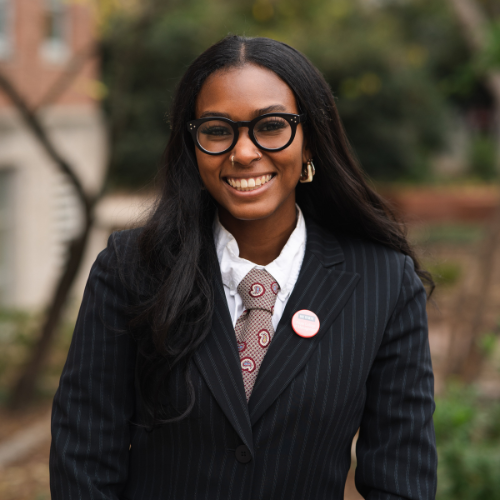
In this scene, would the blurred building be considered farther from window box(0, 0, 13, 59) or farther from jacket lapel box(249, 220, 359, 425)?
jacket lapel box(249, 220, 359, 425)

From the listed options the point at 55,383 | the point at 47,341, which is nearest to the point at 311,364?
the point at 47,341

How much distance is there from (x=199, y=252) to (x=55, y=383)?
16.6ft

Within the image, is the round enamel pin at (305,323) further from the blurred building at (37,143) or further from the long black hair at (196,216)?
the blurred building at (37,143)

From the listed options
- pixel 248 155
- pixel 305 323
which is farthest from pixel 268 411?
pixel 248 155

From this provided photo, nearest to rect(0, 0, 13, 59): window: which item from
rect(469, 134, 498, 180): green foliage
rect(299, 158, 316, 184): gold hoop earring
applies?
rect(299, 158, 316, 184): gold hoop earring

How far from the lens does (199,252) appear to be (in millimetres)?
1926

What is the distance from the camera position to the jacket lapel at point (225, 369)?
1.72 meters

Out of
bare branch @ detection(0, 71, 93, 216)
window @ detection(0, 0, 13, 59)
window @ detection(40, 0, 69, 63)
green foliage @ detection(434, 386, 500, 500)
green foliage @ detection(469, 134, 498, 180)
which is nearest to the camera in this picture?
green foliage @ detection(434, 386, 500, 500)

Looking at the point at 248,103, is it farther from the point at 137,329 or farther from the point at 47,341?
the point at 47,341

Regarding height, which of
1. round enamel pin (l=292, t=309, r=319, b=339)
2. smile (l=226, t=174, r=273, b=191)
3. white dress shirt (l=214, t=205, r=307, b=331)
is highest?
smile (l=226, t=174, r=273, b=191)

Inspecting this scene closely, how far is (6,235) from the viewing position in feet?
33.0

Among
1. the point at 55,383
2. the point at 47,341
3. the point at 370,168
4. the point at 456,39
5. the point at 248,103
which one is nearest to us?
the point at 248,103

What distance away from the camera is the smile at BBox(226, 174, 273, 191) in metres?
1.82

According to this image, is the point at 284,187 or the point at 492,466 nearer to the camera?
the point at 284,187
